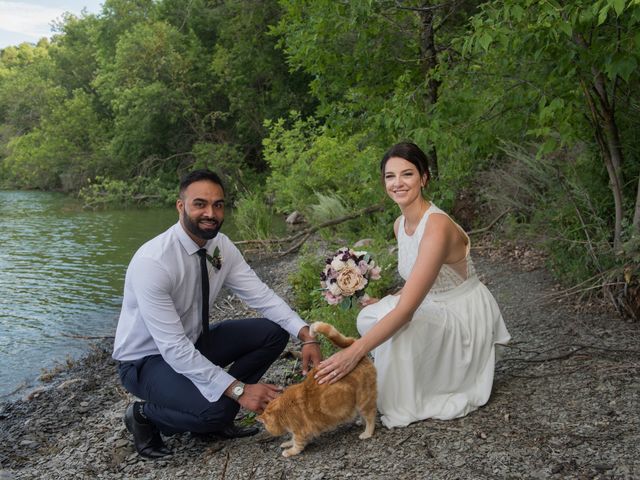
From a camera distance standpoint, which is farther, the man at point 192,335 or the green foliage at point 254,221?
the green foliage at point 254,221

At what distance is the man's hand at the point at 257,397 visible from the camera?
3.84m

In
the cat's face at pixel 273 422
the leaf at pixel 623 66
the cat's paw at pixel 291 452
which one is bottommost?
the cat's paw at pixel 291 452

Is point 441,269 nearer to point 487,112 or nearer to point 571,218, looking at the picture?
point 487,112

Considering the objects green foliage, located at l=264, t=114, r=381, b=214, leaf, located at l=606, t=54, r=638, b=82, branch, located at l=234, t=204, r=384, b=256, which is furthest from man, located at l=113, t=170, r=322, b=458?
branch, located at l=234, t=204, r=384, b=256

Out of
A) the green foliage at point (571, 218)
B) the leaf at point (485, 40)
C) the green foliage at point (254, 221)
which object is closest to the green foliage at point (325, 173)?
the green foliage at point (254, 221)

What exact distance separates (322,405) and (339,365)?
0.83 ft

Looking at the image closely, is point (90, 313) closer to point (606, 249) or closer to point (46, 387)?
point (46, 387)

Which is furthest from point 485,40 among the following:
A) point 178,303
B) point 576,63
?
point 178,303

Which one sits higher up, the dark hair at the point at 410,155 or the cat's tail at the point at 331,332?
the dark hair at the point at 410,155

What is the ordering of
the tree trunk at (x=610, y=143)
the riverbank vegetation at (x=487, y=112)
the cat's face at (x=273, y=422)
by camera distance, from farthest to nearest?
1. the tree trunk at (x=610, y=143)
2. the riverbank vegetation at (x=487, y=112)
3. the cat's face at (x=273, y=422)

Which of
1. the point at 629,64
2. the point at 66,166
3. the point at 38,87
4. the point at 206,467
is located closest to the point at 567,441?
the point at 206,467

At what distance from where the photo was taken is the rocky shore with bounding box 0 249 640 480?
11.2 feet

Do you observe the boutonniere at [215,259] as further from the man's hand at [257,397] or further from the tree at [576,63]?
the tree at [576,63]

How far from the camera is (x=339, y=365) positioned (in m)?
3.61
